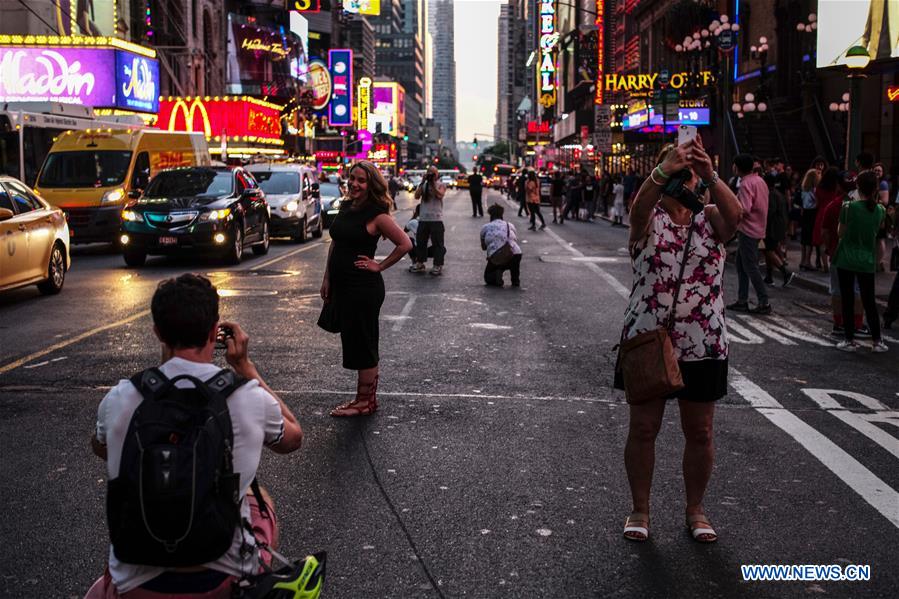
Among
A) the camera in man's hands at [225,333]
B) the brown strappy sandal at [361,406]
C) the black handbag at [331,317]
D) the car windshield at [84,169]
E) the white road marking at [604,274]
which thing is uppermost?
the car windshield at [84,169]

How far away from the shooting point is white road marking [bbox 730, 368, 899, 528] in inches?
233

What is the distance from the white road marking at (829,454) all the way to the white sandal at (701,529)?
1.01 meters

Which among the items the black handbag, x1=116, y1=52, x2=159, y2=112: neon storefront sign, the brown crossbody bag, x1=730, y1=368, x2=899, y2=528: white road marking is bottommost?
x1=730, y1=368, x2=899, y2=528: white road marking

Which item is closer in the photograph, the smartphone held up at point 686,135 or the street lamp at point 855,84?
the smartphone held up at point 686,135

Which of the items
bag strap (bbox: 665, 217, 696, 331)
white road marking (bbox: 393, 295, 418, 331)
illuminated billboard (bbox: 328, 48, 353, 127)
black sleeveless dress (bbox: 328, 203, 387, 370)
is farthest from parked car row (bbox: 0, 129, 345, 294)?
illuminated billboard (bbox: 328, 48, 353, 127)

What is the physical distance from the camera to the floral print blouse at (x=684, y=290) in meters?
5.02

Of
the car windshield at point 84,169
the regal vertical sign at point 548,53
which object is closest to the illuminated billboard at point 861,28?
the car windshield at point 84,169

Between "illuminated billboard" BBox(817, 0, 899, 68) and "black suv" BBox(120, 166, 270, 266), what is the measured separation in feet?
46.6

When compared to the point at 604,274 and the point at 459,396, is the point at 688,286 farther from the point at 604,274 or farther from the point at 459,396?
the point at 604,274

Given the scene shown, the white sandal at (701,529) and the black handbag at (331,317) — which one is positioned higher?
the black handbag at (331,317)

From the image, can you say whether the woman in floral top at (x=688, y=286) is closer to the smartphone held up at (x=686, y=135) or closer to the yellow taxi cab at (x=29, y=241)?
the smartphone held up at (x=686, y=135)

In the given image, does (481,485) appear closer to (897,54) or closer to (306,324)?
(306,324)

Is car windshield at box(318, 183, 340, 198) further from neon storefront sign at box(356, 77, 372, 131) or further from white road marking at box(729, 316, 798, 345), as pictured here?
neon storefront sign at box(356, 77, 372, 131)

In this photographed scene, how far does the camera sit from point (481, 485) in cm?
616
